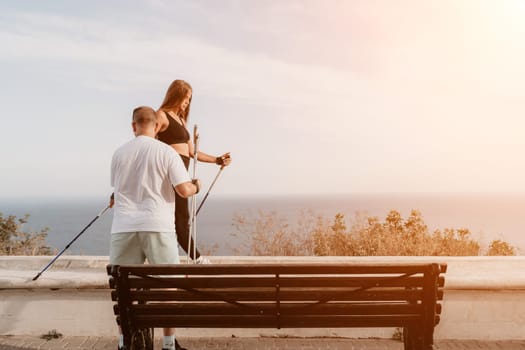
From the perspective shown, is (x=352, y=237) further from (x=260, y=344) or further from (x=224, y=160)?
(x=260, y=344)

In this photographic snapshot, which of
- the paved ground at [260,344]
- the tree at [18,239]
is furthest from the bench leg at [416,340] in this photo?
the tree at [18,239]

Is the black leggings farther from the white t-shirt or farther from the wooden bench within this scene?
the wooden bench

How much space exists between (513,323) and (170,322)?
118 inches

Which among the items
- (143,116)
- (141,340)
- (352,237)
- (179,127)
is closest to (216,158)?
(179,127)

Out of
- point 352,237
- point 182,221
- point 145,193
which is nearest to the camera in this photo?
point 145,193

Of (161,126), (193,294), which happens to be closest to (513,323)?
(193,294)

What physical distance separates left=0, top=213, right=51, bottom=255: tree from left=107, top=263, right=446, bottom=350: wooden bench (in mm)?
6005

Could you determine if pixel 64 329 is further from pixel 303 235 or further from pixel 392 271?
pixel 303 235

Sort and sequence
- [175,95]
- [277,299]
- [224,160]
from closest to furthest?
Answer: [277,299]
[175,95]
[224,160]

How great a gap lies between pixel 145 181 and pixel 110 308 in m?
1.59

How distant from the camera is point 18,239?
1016cm

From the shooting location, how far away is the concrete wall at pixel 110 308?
496cm

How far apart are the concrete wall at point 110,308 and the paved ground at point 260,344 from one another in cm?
5

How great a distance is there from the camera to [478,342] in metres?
5.04
